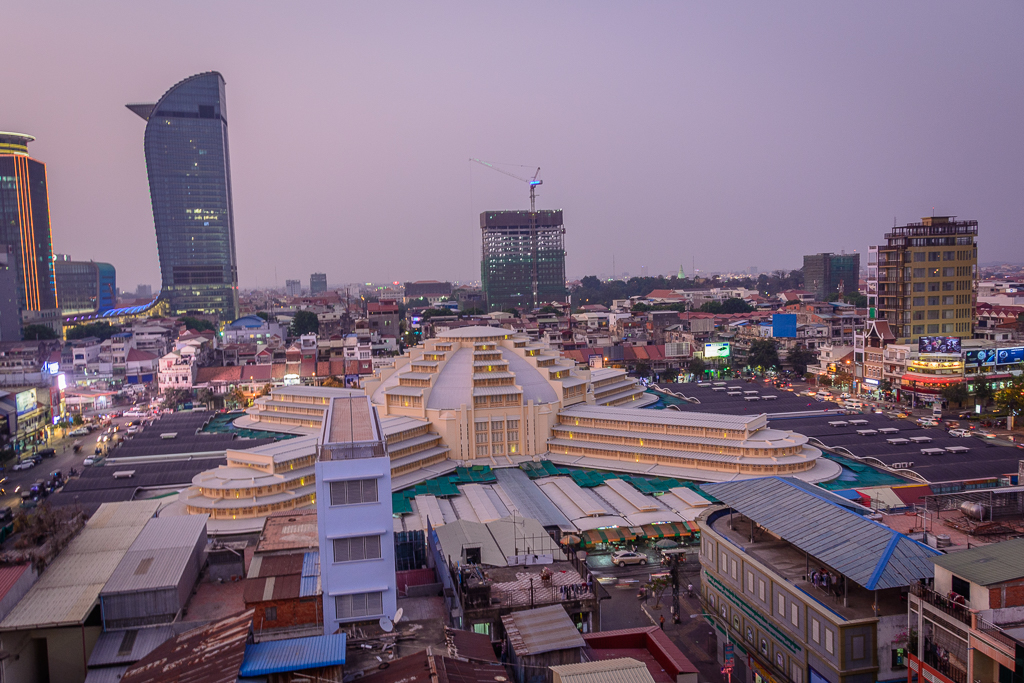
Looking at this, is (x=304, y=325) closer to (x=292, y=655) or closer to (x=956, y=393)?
(x=956, y=393)

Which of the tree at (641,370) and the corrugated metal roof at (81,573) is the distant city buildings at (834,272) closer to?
the tree at (641,370)

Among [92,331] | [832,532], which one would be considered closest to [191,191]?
[92,331]

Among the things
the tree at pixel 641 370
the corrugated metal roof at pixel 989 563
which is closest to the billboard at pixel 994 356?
the tree at pixel 641 370

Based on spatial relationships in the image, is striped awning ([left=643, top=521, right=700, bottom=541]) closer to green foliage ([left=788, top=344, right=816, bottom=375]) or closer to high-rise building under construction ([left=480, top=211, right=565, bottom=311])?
green foliage ([left=788, top=344, right=816, bottom=375])

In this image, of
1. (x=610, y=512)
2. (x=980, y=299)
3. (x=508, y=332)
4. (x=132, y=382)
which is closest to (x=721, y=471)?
(x=610, y=512)

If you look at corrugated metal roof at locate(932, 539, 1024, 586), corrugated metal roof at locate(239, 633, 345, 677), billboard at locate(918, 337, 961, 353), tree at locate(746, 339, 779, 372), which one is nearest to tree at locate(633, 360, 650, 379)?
tree at locate(746, 339, 779, 372)

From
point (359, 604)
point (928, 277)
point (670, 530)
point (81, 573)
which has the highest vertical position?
point (928, 277)
